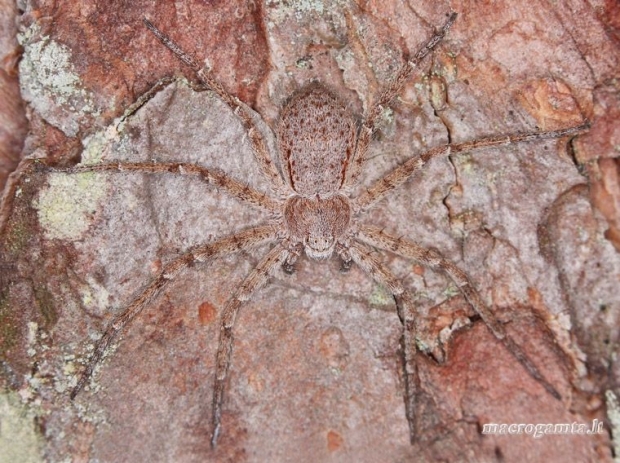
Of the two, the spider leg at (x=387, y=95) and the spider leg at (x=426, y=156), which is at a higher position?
the spider leg at (x=387, y=95)

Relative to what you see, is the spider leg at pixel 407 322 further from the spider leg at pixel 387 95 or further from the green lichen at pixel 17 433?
the green lichen at pixel 17 433

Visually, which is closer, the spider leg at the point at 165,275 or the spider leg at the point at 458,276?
the spider leg at the point at 458,276

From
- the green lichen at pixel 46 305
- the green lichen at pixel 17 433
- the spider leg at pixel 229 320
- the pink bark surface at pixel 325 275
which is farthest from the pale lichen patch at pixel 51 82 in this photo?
the green lichen at pixel 17 433

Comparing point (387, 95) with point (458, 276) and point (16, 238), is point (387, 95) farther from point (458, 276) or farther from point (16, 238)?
point (16, 238)

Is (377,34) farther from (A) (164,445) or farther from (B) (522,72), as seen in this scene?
(A) (164,445)

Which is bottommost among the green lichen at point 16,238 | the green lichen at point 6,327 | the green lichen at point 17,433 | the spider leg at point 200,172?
the green lichen at point 17,433

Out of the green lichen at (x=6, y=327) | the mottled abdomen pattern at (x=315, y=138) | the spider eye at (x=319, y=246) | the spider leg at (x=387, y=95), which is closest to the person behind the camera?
the green lichen at (x=6, y=327)

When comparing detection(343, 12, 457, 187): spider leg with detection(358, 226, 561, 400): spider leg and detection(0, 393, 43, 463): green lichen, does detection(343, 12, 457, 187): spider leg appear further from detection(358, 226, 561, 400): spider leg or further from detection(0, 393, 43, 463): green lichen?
detection(0, 393, 43, 463): green lichen
